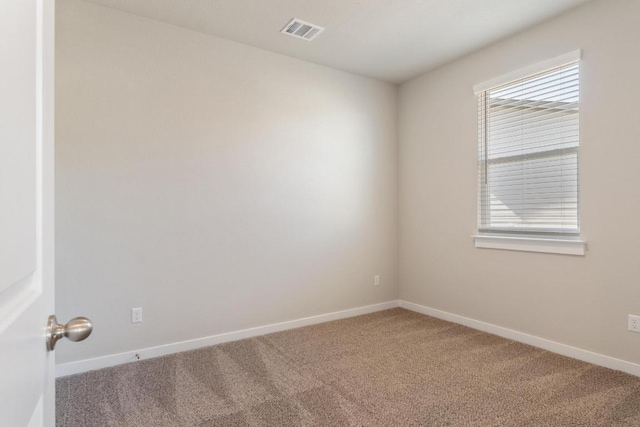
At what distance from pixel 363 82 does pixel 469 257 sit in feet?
7.33

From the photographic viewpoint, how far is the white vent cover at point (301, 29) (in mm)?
2871

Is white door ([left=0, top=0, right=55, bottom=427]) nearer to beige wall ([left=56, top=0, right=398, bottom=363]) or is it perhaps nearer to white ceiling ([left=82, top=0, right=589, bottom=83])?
beige wall ([left=56, top=0, right=398, bottom=363])

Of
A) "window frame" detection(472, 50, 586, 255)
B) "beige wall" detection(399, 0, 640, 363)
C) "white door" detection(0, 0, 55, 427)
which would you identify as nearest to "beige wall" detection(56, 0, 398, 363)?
"beige wall" detection(399, 0, 640, 363)

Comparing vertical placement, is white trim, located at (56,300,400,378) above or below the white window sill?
below

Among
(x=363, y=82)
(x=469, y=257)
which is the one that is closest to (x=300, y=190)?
(x=363, y=82)

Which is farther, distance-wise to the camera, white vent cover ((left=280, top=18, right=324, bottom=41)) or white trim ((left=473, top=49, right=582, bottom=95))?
white vent cover ((left=280, top=18, right=324, bottom=41))

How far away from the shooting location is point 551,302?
113 inches

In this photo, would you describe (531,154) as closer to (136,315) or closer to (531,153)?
(531,153)

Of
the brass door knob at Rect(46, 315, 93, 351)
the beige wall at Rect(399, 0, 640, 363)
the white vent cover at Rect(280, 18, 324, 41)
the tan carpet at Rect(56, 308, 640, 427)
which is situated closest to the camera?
the brass door knob at Rect(46, 315, 93, 351)

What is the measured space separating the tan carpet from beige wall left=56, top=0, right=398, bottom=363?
437 mm

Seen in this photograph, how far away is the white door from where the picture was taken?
1.30 feet

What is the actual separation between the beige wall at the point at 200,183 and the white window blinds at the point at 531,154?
1241 mm

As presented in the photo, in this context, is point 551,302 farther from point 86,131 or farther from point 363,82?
point 86,131

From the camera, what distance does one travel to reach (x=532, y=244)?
2.96 metres
